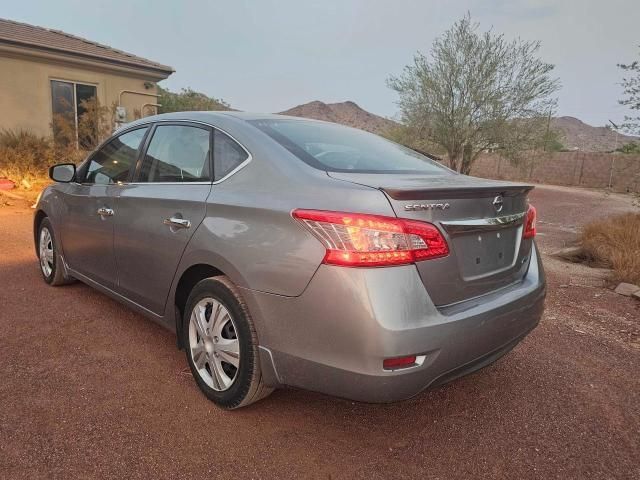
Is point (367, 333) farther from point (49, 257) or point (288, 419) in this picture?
point (49, 257)

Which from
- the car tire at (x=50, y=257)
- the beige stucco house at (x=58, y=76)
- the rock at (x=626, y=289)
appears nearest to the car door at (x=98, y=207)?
the car tire at (x=50, y=257)

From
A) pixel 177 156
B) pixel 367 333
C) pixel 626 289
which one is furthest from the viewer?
pixel 626 289

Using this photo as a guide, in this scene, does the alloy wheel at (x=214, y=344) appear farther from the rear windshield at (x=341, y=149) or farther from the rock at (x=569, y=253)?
the rock at (x=569, y=253)

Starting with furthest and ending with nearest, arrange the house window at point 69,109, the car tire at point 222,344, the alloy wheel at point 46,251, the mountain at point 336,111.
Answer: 1. the mountain at point 336,111
2. the house window at point 69,109
3. the alloy wheel at point 46,251
4. the car tire at point 222,344

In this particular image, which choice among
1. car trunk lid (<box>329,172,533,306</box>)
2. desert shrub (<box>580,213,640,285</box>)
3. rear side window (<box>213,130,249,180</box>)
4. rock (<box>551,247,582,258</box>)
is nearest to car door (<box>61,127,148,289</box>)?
rear side window (<box>213,130,249,180</box>)

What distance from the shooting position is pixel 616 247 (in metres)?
5.98

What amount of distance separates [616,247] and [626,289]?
4.56 feet

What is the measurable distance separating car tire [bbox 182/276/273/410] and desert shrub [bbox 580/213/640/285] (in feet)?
15.3

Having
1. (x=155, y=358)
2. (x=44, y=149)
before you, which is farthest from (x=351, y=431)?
(x=44, y=149)

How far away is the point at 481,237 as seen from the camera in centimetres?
222

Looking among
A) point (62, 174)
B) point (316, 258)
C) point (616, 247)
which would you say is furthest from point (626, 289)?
point (62, 174)

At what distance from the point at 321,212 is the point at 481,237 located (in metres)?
0.82

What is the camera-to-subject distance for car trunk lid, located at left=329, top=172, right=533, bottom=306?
78.2 inches

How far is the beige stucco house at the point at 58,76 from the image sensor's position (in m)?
11.6
